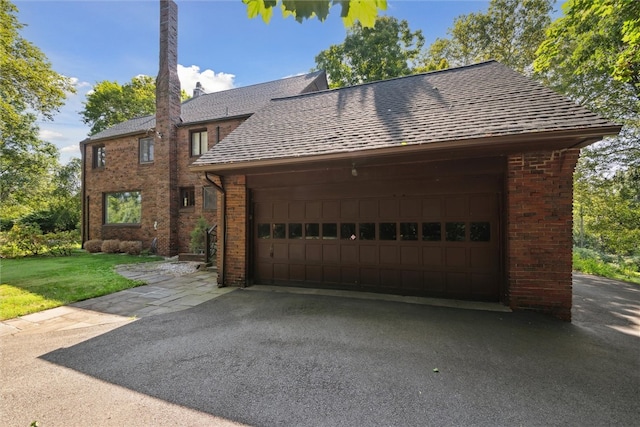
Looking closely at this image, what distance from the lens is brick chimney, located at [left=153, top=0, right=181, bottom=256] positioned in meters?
11.7

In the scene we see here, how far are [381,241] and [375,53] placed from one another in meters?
15.6

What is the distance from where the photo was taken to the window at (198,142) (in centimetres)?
1230

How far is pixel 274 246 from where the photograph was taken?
21.4 feet

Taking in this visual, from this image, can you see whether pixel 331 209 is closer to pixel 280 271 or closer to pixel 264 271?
pixel 280 271

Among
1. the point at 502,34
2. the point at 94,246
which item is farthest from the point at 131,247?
the point at 502,34

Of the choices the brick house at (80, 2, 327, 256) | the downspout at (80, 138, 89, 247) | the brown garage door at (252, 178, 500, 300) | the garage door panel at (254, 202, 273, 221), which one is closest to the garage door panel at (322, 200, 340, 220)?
the brown garage door at (252, 178, 500, 300)

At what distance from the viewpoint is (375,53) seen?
55.7ft

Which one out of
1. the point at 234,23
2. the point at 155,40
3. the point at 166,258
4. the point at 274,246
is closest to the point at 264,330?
the point at 274,246

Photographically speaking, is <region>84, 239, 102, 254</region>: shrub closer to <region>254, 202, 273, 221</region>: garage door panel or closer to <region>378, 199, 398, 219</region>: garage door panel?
<region>254, 202, 273, 221</region>: garage door panel

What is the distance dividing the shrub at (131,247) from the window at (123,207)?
120 cm

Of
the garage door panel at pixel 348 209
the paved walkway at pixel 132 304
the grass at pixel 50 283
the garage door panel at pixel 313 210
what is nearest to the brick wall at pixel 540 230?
→ the garage door panel at pixel 348 209

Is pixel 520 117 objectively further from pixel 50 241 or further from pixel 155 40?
pixel 50 241

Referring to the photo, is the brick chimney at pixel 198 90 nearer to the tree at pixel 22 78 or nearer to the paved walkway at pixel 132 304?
the tree at pixel 22 78

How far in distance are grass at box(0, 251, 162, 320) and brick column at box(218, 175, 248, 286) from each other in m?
2.40
